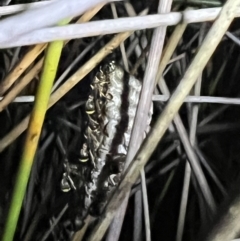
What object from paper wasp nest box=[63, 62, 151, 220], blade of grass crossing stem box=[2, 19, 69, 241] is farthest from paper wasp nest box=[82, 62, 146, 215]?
blade of grass crossing stem box=[2, 19, 69, 241]

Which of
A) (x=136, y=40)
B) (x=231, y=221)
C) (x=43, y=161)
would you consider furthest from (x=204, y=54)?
(x=43, y=161)

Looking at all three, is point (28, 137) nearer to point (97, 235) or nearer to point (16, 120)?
point (97, 235)

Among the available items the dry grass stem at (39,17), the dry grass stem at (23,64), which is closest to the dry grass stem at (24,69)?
the dry grass stem at (23,64)

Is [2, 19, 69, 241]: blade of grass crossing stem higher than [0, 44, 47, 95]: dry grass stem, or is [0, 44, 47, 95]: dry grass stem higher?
[0, 44, 47, 95]: dry grass stem

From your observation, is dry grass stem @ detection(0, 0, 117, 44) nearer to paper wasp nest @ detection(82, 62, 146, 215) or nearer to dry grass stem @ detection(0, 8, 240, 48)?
dry grass stem @ detection(0, 8, 240, 48)

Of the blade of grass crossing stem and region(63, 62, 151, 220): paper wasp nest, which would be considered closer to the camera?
the blade of grass crossing stem

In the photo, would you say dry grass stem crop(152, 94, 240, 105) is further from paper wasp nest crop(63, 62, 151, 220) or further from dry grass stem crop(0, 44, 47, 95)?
dry grass stem crop(0, 44, 47, 95)

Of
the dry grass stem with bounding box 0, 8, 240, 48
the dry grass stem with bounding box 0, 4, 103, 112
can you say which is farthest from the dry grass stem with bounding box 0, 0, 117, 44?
the dry grass stem with bounding box 0, 4, 103, 112

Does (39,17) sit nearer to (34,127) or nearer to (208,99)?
(34,127)
